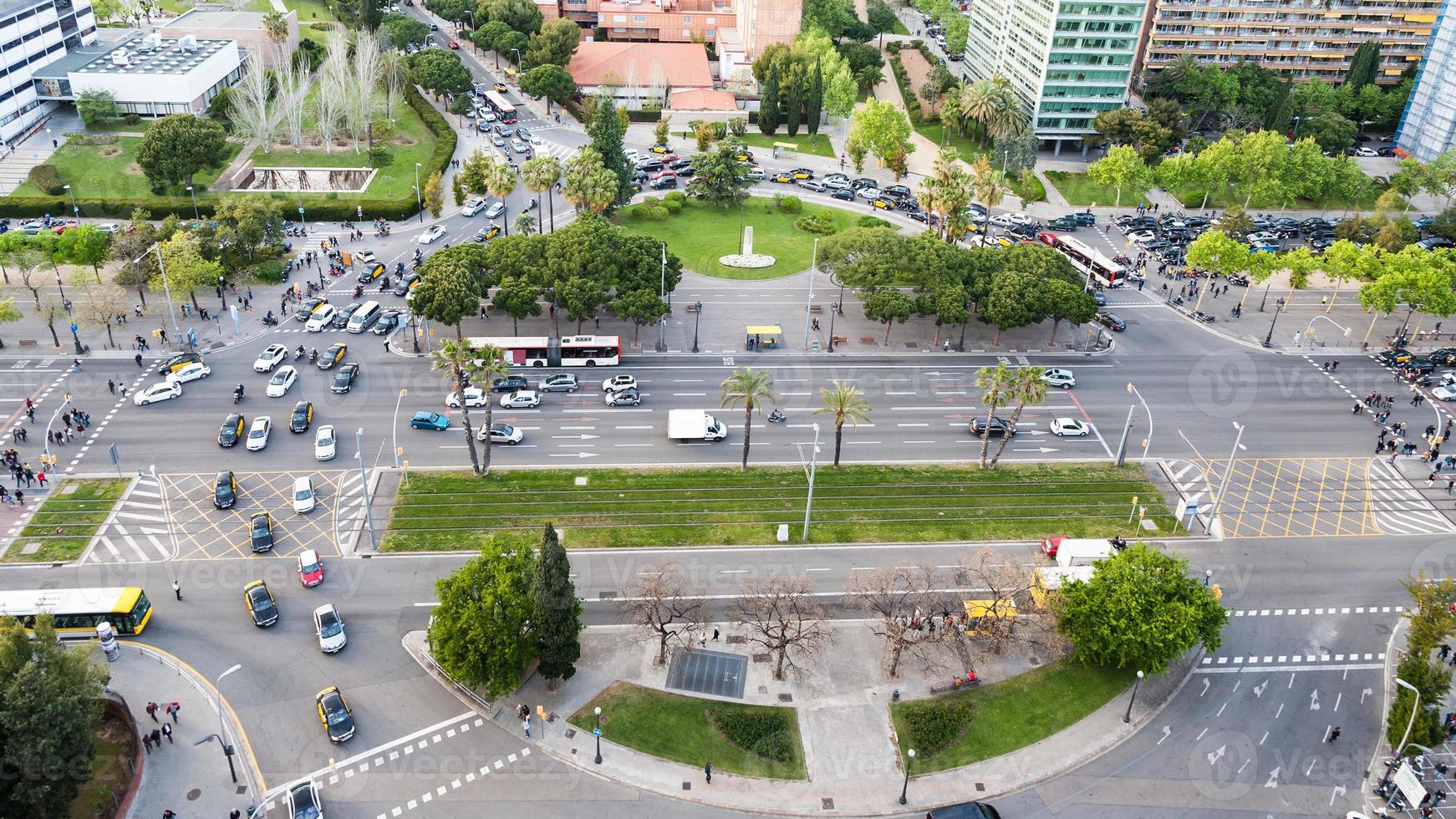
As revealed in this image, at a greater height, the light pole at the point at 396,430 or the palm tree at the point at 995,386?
the palm tree at the point at 995,386

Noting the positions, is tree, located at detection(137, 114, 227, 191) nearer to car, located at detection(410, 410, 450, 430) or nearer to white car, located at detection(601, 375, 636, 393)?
car, located at detection(410, 410, 450, 430)

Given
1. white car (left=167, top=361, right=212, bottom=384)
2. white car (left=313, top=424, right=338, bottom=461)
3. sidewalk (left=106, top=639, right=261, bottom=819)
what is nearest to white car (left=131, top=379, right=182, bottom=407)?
white car (left=167, top=361, right=212, bottom=384)

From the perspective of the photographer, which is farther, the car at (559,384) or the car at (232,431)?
the car at (559,384)

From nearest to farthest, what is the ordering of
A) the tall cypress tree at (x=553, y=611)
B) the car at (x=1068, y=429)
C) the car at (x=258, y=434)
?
the tall cypress tree at (x=553, y=611), the car at (x=258, y=434), the car at (x=1068, y=429)

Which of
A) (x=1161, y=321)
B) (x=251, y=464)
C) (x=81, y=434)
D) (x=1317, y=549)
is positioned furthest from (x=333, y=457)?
(x=1161, y=321)

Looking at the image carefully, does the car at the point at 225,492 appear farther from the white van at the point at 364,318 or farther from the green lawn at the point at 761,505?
the white van at the point at 364,318

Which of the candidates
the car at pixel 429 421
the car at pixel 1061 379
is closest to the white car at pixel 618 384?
the car at pixel 429 421
